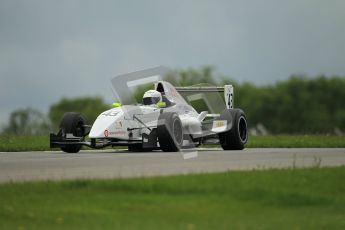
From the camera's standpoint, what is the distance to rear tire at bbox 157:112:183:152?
90.2ft

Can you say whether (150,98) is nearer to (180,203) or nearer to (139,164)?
(139,164)

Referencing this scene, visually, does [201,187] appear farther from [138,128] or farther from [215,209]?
[138,128]

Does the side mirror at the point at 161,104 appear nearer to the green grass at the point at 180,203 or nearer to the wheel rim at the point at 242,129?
the wheel rim at the point at 242,129

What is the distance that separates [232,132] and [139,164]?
888cm

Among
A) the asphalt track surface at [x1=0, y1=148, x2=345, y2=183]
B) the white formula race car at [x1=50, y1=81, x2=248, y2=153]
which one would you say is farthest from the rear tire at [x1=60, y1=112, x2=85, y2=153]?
the asphalt track surface at [x1=0, y1=148, x2=345, y2=183]

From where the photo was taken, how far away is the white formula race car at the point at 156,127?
92.0ft

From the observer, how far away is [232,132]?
101ft

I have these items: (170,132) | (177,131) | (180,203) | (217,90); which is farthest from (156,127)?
(180,203)

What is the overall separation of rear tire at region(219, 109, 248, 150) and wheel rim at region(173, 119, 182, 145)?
2.77m

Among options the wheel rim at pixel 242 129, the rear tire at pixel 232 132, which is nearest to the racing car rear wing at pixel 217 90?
the wheel rim at pixel 242 129

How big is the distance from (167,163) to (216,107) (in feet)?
41.5

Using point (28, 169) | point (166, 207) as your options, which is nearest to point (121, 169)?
point (28, 169)

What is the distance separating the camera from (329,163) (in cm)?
2358

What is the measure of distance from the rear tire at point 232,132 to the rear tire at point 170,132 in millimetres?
2790
